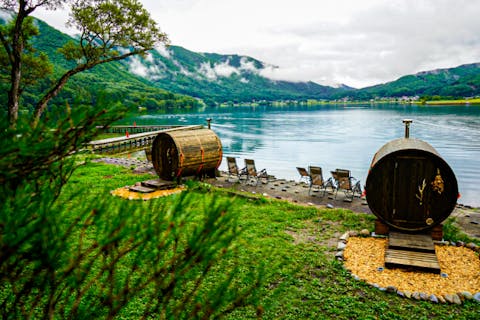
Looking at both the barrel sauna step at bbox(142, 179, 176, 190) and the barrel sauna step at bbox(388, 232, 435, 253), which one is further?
the barrel sauna step at bbox(142, 179, 176, 190)

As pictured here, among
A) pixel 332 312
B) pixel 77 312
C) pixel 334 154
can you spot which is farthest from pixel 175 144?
pixel 334 154

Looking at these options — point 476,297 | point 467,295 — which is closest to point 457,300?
point 467,295

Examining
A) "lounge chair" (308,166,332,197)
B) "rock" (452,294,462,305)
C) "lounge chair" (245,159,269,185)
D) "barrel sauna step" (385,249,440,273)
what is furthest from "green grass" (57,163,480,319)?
"lounge chair" (245,159,269,185)

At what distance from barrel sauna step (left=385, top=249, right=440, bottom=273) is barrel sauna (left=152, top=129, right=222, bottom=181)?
935 cm

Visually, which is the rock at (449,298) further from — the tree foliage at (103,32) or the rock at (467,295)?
the tree foliage at (103,32)

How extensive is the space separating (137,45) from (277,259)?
16.7 metres

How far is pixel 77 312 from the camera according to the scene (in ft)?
8.11

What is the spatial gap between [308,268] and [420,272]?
93.3 inches

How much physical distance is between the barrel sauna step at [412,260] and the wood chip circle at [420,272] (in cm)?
11

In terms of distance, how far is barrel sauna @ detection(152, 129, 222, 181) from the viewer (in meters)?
15.4

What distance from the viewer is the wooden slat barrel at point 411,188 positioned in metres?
9.05

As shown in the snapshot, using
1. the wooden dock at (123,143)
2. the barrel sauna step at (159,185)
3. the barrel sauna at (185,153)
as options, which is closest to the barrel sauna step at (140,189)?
the barrel sauna step at (159,185)

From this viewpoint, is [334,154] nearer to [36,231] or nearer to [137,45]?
[137,45]

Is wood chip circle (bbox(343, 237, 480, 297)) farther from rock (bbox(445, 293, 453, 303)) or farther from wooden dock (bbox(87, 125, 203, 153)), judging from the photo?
wooden dock (bbox(87, 125, 203, 153))
